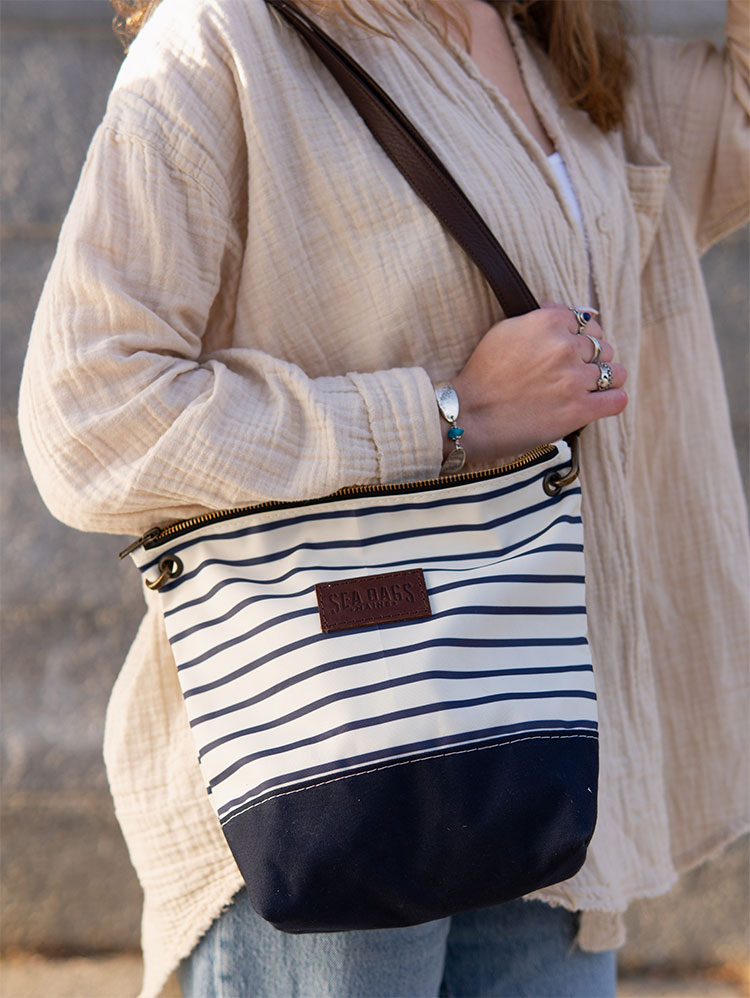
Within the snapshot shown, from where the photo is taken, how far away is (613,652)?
109 cm

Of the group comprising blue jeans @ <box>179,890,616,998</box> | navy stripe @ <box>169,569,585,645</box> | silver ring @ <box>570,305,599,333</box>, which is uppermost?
silver ring @ <box>570,305,599,333</box>

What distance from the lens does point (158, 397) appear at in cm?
86

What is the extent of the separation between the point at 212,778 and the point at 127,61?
0.79 metres

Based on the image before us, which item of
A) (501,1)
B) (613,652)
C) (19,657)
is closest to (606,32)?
(501,1)

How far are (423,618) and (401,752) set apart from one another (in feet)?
0.42

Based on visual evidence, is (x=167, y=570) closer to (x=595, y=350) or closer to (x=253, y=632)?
(x=253, y=632)

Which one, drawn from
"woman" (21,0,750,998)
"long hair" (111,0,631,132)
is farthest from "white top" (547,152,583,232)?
"long hair" (111,0,631,132)

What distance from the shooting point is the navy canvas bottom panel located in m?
0.77

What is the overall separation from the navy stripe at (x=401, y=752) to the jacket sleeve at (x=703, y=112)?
3.15 ft

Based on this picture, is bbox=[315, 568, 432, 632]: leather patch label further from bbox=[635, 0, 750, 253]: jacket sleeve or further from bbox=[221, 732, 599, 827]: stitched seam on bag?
bbox=[635, 0, 750, 253]: jacket sleeve

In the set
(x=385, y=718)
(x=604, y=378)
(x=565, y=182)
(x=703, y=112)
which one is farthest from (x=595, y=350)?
(x=703, y=112)

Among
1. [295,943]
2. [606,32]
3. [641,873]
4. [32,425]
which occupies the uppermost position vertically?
[606,32]

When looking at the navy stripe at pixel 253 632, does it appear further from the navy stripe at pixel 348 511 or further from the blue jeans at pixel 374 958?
the blue jeans at pixel 374 958

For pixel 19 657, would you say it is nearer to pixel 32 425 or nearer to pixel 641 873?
pixel 32 425
